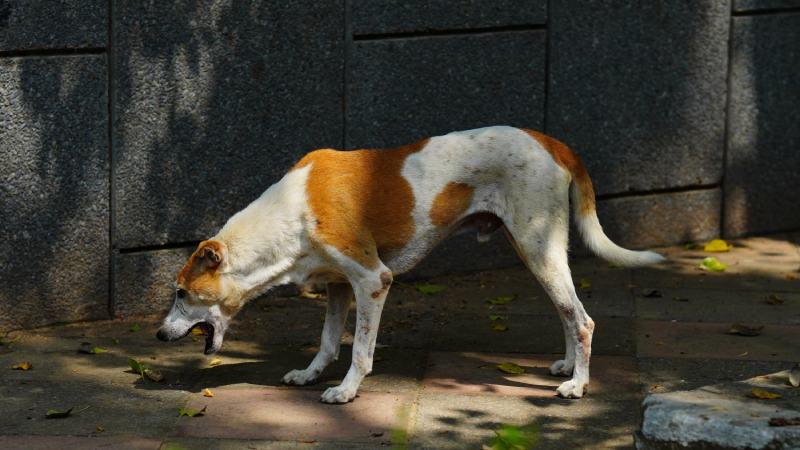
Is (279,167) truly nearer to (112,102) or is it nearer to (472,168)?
(112,102)

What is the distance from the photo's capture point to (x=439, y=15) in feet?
27.4

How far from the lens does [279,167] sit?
26.2 feet

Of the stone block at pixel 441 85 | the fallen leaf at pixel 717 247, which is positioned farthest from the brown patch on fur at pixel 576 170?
the fallen leaf at pixel 717 247

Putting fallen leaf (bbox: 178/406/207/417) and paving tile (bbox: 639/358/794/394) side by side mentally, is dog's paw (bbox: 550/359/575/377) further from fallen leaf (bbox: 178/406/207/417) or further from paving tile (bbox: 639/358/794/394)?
fallen leaf (bbox: 178/406/207/417)

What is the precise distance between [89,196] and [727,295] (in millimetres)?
3908

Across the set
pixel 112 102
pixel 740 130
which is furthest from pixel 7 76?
pixel 740 130

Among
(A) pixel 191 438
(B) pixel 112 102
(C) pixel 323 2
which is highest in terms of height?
(C) pixel 323 2

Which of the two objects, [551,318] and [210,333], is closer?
[210,333]

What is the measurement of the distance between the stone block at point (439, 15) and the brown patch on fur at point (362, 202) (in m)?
1.85

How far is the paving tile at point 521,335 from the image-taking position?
7234 millimetres

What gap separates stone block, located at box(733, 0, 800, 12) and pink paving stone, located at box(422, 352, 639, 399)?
3453mm

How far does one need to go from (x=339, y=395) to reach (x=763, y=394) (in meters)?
1.93

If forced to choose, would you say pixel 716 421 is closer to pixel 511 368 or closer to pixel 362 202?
pixel 511 368

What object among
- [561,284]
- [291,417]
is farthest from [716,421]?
[291,417]
